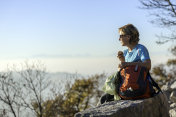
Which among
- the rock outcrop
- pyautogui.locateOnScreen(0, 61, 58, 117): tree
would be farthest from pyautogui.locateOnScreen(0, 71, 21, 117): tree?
the rock outcrop

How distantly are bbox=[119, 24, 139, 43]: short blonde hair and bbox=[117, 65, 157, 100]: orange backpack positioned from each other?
0.46 meters

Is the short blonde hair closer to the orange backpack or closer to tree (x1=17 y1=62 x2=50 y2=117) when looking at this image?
the orange backpack

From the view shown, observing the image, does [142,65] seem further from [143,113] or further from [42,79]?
[42,79]

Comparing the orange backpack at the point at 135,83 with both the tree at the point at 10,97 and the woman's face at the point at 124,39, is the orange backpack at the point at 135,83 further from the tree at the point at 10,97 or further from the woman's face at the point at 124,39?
the tree at the point at 10,97

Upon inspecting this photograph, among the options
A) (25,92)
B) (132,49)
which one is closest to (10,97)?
(25,92)

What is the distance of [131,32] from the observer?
162 inches

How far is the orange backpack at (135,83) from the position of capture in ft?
12.9

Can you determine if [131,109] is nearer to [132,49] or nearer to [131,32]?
[132,49]

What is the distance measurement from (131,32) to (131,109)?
114cm

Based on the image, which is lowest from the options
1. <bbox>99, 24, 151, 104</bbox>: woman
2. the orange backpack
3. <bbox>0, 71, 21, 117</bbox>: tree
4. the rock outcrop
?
<bbox>0, 71, 21, 117</bbox>: tree

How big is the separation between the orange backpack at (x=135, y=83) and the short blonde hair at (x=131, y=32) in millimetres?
460

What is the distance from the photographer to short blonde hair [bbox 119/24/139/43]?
13.5 feet

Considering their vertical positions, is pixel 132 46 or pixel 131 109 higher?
pixel 132 46

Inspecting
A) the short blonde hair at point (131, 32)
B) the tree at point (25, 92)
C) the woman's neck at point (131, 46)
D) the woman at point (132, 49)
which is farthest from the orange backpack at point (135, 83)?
the tree at point (25, 92)
